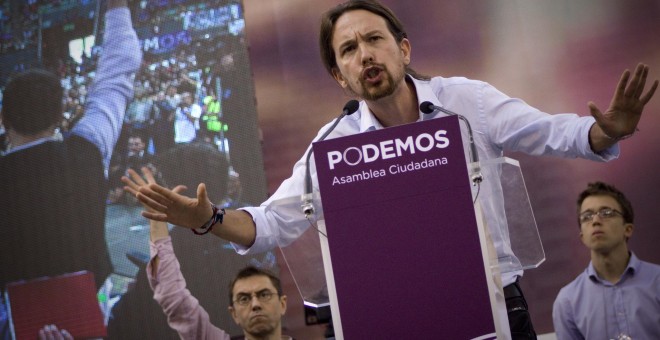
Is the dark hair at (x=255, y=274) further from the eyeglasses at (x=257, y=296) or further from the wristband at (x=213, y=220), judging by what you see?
the wristband at (x=213, y=220)

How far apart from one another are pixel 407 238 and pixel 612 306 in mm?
2374

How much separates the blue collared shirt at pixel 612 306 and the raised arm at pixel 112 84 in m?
2.77

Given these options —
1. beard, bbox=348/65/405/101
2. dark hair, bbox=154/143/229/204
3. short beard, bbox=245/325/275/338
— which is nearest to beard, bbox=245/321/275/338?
short beard, bbox=245/325/275/338

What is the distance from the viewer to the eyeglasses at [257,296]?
3785 mm

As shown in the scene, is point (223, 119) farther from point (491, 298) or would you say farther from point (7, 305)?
point (491, 298)

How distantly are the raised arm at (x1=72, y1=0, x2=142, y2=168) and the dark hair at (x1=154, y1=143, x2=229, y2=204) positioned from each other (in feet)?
1.23

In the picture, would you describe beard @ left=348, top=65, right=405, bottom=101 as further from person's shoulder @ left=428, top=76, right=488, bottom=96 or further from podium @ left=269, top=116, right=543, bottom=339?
podium @ left=269, top=116, right=543, bottom=339

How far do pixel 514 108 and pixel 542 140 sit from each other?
0.12 m

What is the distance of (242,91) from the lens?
14.7 feet

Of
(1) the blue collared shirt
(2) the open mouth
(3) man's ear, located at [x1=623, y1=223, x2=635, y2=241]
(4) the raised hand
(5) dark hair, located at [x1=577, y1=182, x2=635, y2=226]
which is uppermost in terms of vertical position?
(2) the open mouth

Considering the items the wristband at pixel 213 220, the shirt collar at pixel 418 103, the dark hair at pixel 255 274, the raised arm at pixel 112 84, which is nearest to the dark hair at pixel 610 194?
the dark hair at pixel 255 274

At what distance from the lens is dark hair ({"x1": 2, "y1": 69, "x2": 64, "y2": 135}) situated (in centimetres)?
474

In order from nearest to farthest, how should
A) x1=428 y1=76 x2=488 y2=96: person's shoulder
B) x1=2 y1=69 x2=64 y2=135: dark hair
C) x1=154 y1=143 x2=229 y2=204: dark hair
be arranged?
x1=428 y1=76 x2=488 y2=96: person's shoulder → x1=154 y1=143 x2=229 y2=204: dark hair → x1=2 y1=69 x2=64 y2=135: dark hair

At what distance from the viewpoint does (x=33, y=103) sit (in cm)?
475
